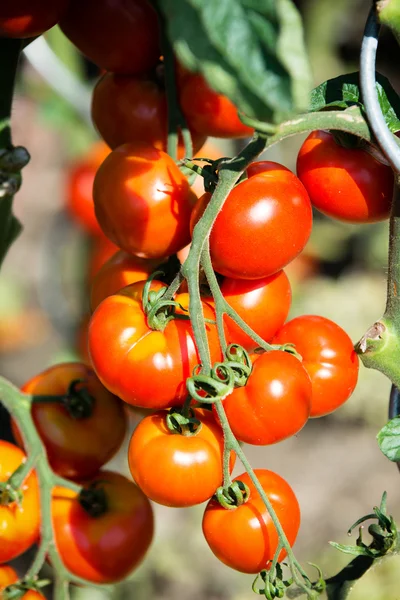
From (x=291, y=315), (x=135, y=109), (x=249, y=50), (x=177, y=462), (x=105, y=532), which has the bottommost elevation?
(x=291, y=315)

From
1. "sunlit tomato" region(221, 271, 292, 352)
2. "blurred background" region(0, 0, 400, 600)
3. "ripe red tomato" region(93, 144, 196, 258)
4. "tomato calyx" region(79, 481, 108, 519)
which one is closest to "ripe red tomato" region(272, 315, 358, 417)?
"sunlit tomato" region(221, 271, 292, 352)

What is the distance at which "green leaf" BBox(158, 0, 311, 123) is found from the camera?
0.33 metres

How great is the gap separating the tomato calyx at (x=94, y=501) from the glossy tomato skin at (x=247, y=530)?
Answer: 17 cm

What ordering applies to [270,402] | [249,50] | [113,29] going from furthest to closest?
[113,29] < [270,402] < [249,50]

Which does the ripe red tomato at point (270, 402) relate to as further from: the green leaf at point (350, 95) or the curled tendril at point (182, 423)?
the green leaf at point (350, 95)

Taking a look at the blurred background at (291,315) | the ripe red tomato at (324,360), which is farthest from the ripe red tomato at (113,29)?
the blurred background at (291,315)

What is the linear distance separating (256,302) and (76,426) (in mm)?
244

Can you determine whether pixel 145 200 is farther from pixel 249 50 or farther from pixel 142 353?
pixel 249 50

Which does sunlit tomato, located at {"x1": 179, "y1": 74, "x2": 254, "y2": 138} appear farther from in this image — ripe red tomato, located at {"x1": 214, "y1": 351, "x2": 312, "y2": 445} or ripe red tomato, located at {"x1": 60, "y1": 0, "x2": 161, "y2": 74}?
ripe red tomato, located at {"x1": 214, "y1": 351, "x2": 312, "y2": 445}

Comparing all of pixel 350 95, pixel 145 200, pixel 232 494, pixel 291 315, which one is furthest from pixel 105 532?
pixel 291 315

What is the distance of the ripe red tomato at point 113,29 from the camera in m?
0.61

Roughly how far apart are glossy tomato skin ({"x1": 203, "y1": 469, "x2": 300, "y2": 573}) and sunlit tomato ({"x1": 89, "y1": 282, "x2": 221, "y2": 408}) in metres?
0.09

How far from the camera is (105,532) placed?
0.67 meters

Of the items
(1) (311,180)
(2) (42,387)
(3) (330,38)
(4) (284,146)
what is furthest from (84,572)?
(3) (330,38)
